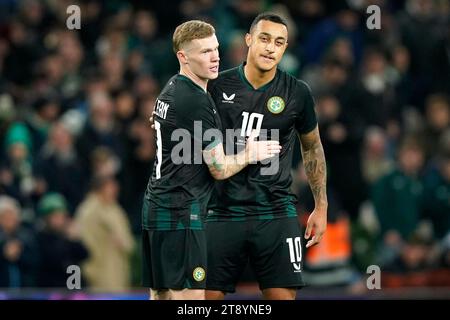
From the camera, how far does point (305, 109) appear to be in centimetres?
1019

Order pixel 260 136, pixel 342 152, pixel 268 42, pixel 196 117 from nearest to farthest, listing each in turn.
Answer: pixel 196 117
pixel 268 42
pixel 260 136
pixel 342 152

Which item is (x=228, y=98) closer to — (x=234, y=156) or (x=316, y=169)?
(x=234, y=156)

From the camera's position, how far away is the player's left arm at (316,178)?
1027 centimetres

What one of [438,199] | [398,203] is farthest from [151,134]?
[438,199]

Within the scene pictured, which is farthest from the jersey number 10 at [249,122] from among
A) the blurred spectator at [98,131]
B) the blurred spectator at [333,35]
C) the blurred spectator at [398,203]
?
the blurred spectator at [333,35]

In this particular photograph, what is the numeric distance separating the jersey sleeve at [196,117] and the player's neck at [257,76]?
0.77 metres

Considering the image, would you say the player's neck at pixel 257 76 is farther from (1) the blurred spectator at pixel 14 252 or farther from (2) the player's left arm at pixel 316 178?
(1) the blurred spectator at pixel 14 252

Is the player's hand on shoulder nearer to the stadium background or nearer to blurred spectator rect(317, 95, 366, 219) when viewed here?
the stadium background

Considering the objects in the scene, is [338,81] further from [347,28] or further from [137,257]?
[137,257]

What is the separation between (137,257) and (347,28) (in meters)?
4.75

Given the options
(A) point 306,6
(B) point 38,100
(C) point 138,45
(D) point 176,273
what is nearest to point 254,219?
(D) point 176,273

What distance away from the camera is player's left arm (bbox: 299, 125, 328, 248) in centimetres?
1027

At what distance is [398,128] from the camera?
17062 mm

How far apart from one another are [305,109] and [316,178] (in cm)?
57
